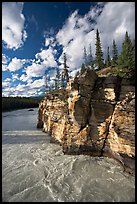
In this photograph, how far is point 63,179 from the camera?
15.4 meters

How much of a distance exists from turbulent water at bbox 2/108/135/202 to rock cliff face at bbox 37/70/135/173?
→ 1570 mm

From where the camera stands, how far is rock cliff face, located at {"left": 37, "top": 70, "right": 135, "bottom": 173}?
16.4 metres

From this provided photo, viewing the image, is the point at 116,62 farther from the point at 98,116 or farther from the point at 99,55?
the point at 98,116

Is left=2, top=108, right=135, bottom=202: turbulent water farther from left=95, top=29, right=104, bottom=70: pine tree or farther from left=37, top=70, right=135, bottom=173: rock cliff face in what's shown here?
left=95, top=29, right=104, bottom=70: pine tree

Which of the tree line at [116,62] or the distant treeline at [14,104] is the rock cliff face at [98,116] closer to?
the tree line at [116,62]

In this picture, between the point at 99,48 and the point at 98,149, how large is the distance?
33.7 metres

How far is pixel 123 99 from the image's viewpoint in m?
17.7

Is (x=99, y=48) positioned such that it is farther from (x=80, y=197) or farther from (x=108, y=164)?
(x=80, y=197)

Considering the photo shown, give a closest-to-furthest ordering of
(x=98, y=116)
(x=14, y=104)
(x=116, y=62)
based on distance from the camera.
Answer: (x=98, y=116)
(x=116, y=62)
(x=14, y=104)

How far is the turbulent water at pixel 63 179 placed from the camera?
42.0 feet

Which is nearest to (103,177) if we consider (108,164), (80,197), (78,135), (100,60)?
(108,164)

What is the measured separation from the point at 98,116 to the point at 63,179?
874 centimetres

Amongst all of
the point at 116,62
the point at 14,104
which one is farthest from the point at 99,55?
the point at 14,104

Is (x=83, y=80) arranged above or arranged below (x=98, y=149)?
above
